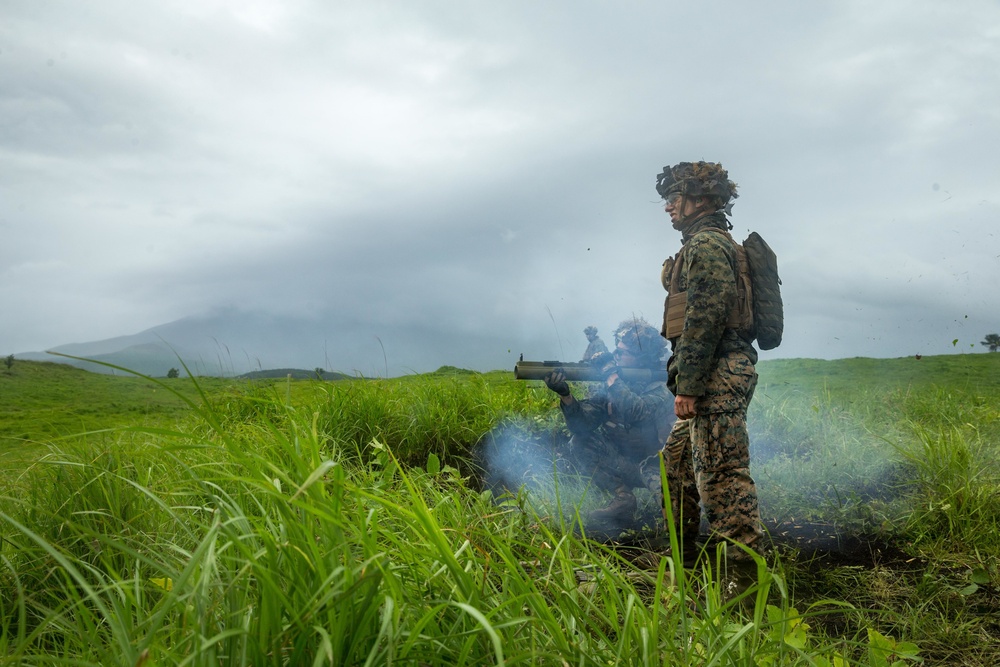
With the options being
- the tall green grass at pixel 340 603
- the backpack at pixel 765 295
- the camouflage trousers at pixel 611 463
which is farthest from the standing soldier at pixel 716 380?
the camouflage trousers at pixel 611 463

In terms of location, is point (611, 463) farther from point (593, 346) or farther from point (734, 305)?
point (734, 305)

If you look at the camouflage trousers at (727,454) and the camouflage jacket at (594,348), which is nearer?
the camouflage trousers at (727,454)

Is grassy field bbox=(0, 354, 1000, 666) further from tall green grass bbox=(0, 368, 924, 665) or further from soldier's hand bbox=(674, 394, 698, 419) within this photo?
soldier's hand bbox=(674, 394, 698, 419)

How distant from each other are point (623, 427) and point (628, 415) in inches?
5.3

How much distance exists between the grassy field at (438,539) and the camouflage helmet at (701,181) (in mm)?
2487

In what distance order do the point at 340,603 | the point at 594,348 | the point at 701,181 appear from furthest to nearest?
the point at 594,348, the point at 701,181, the point at 340,603

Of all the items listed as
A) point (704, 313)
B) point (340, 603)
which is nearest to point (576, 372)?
point (704, 313)

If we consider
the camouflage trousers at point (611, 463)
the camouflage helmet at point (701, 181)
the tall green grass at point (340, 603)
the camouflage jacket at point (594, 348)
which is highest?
the camouflage helmet at point (701, 181)

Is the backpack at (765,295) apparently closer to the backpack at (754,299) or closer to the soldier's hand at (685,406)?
the backpack at (754,299)

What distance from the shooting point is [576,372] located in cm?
621

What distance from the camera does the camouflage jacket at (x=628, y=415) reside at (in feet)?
21.4

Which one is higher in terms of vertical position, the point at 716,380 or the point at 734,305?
the point at 734,305

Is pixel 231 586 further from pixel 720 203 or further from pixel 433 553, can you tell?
pixel 720 203

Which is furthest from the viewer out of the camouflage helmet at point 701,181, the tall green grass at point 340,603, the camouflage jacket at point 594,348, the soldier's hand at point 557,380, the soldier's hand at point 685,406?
the camouflage jacket at point 594,348
